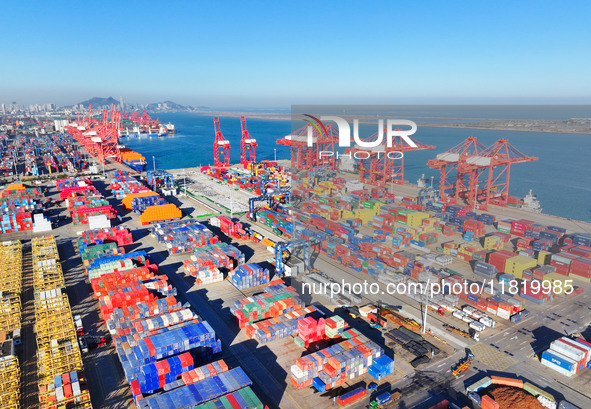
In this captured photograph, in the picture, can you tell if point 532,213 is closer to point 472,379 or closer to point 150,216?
point 472,379

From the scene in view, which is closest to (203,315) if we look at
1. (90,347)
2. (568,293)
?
(90,347)

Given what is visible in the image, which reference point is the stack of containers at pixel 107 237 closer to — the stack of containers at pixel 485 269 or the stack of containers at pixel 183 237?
the stack of containers at pixel 183 237

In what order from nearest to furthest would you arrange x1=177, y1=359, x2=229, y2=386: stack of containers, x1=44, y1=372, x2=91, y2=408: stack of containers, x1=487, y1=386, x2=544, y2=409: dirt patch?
1. x1=44, y1=372, x2=91, y2=408: stack of containers
2. x1=487, y1=386, x2=544, y2=409: dirt patch
3. x1=177, y1=359, x2=229, y2=386: stack of containers

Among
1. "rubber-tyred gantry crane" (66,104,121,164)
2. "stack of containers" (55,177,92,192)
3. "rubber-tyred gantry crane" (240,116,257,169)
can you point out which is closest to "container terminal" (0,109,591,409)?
"stack of containers" (55,177,92,192)

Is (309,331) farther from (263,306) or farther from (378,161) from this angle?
(378,161)

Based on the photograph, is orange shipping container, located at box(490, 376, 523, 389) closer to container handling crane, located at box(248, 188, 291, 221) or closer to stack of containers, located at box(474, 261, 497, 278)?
stack of containers, located at box(474, 261, 497, 278)

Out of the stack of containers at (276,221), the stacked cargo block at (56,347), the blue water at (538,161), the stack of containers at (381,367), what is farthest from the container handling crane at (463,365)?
the blue water at (538,161)
